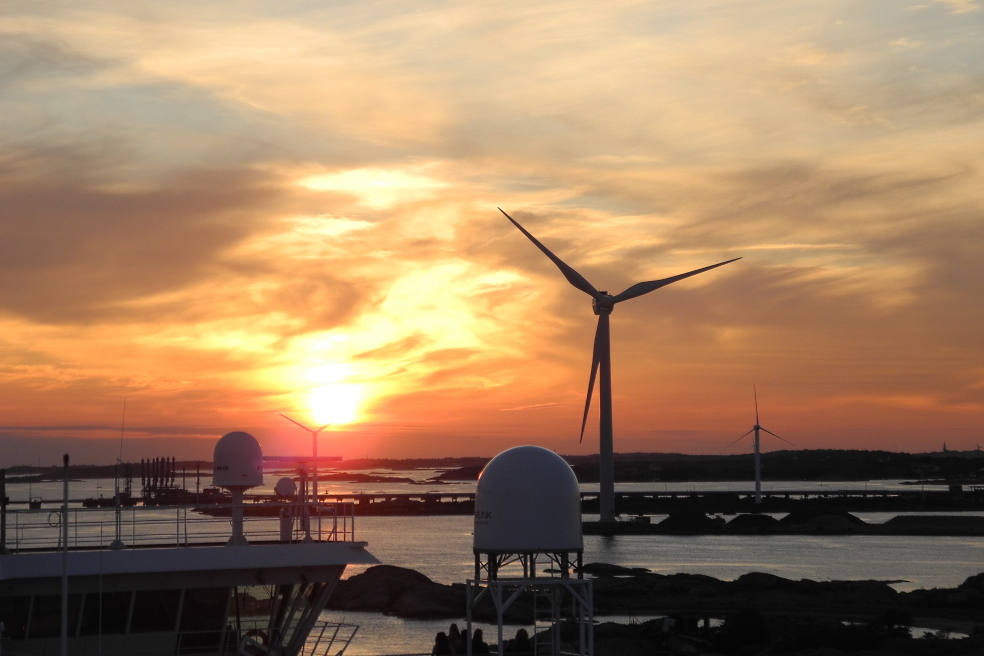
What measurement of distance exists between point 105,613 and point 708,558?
102 metres

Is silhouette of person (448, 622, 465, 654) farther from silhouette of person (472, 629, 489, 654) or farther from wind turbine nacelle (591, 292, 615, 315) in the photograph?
wind turbine nacelle (591, 292, 615, 315)

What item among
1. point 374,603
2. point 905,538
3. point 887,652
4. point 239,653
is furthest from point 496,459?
point 905,538

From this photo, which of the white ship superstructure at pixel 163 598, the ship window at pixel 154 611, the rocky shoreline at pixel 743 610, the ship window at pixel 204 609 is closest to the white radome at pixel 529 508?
the white ship superstructure at pixel 163 598

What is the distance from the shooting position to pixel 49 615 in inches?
918

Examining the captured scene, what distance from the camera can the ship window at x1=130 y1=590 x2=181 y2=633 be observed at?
76.9 ft

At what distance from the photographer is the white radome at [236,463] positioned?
25906mm

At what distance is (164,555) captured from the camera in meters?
23.5

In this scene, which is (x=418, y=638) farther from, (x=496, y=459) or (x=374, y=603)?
(x=496, y=459)

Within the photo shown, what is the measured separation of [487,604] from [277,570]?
185 feet

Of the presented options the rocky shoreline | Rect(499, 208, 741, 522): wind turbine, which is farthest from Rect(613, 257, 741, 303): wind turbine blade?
the rocky shoreline

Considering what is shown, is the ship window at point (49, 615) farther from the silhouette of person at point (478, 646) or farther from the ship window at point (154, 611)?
the silhouette of person at point (478, 646)

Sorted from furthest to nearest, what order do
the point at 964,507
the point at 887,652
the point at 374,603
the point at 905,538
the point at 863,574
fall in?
Result: the point at 964,507, the point at 905,538, the point at 863,574, the point at 374,603, the point at 887,652

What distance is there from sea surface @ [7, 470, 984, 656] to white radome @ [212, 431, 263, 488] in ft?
112

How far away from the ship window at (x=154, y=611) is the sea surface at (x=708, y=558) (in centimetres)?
3529
